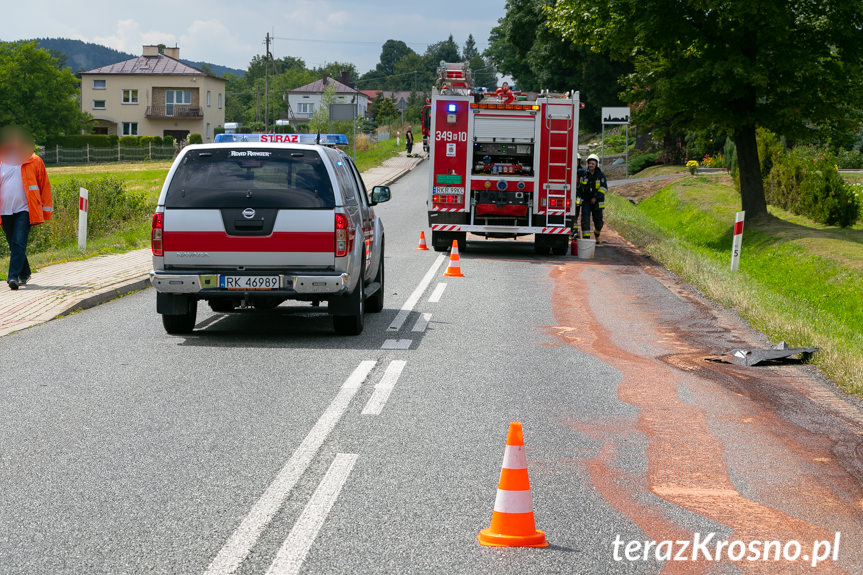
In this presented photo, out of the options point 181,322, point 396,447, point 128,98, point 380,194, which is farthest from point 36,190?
point 128,98

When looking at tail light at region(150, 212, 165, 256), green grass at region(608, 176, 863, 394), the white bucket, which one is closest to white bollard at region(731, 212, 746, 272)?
green grass at region(608, 176, 863, 394)

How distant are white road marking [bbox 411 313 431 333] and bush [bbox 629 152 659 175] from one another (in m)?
38.3

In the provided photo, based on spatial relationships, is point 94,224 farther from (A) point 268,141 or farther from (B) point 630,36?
(A) point 268,141

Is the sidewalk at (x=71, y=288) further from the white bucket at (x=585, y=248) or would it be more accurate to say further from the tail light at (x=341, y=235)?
the white bucket at (x=585, y=248)

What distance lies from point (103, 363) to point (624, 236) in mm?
18809

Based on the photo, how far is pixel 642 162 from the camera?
166 ft

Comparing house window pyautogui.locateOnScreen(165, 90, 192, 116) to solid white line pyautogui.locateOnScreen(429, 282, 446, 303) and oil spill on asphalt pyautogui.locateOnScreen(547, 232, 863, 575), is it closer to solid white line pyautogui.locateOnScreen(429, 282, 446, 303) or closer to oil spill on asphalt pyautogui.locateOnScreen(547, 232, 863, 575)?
solid white line pyautogui.locateOnScreen(429, 282, 446, 303)

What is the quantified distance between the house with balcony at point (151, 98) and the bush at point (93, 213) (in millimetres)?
80025

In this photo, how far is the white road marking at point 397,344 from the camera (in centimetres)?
1033

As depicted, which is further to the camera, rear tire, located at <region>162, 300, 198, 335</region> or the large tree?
the large tree

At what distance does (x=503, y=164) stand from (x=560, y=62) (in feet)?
127

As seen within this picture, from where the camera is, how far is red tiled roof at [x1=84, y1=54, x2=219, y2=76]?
4158 inches

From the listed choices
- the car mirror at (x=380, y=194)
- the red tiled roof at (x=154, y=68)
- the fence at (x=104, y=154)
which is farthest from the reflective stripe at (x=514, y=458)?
the red tiled roof at (x=154, y=68)

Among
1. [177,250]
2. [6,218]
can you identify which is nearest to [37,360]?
[177,250]
